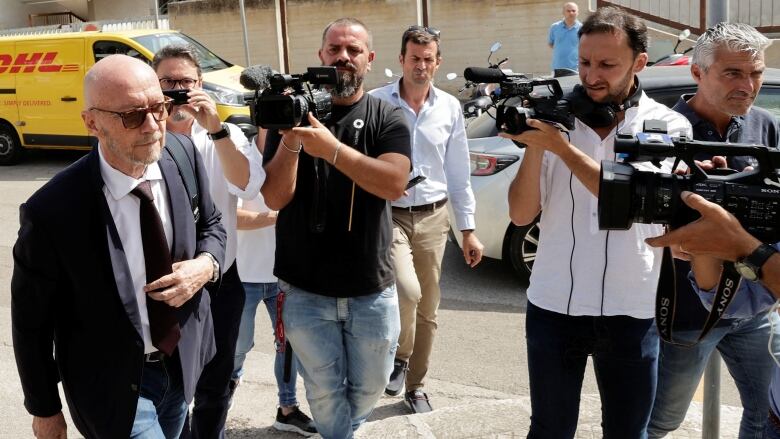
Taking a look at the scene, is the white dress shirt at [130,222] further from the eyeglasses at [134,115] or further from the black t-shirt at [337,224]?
the black t-shirt at [337,224]

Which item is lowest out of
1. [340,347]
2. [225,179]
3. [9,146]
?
[9,146]

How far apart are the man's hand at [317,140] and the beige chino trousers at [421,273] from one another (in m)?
1.33

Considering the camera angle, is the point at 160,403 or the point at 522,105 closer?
the point at 522,105

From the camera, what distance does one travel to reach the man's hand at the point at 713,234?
211 cm

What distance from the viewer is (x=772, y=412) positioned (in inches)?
93.1

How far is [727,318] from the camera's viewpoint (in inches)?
123

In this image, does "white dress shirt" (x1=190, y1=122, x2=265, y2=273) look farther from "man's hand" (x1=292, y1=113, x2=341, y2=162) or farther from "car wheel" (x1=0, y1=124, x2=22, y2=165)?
"car wheel" (x1=0, y1=124, x2=22, y2=165)

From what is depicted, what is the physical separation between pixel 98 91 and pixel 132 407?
1.00 m

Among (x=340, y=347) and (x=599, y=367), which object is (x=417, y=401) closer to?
(x=340, y=347)

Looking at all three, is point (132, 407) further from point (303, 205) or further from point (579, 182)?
point (579, 182)

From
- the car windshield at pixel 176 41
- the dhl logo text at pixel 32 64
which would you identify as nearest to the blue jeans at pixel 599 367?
the car windshield at pixel 176 41

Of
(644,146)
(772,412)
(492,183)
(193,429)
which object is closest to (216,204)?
(193,429)

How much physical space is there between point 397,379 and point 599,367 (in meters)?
1.87

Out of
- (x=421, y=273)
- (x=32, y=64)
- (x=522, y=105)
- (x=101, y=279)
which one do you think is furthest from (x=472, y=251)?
(x=32, y=64)
